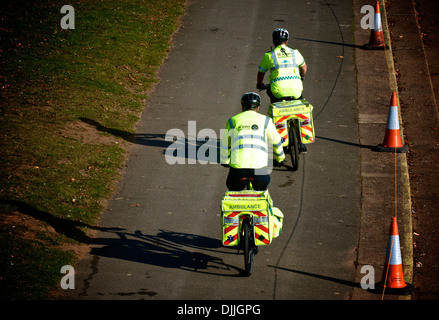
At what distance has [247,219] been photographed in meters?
8.57

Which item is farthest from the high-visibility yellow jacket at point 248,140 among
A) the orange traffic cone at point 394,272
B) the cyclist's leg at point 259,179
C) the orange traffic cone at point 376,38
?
the orange traffic cone at point 376,38

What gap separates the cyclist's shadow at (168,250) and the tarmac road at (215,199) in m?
0.02

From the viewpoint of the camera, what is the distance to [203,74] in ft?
53.2

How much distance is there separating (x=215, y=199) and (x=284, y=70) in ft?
→ 8.84

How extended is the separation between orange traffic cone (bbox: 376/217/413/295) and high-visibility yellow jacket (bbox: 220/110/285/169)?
1.95 metres

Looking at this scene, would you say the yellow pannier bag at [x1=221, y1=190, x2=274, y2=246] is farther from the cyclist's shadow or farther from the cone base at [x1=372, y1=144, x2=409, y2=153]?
the cone base at [x1=372, y1=144, x2=409, y2=153]

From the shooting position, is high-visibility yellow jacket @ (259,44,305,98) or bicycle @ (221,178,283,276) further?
high-visibility yellow jacket @ (259,44,305,98)

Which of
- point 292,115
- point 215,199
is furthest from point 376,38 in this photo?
point 215,199

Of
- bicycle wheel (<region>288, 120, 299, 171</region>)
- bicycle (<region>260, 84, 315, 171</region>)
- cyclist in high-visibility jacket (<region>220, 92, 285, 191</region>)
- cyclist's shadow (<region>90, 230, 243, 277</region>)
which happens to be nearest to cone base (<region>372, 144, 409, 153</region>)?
bicycle (<region>260, 84, 315, 171</region>)

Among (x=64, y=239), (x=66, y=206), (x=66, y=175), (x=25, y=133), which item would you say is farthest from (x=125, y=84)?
(x=64, y=239)

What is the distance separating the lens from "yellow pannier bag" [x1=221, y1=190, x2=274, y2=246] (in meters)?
8.52

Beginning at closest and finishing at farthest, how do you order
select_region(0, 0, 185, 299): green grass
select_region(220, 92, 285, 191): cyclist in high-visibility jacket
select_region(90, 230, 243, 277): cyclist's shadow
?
select_region(220, 92, 285, 191): cyclist in high-visibility jacket
select_region(90, 230, 243, 277): cyclist's shadow
select_region(0, 0, 185, 299): green grass

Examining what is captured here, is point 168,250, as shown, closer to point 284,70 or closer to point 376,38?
point 284,70

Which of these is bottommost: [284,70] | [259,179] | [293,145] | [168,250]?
[168,250]
